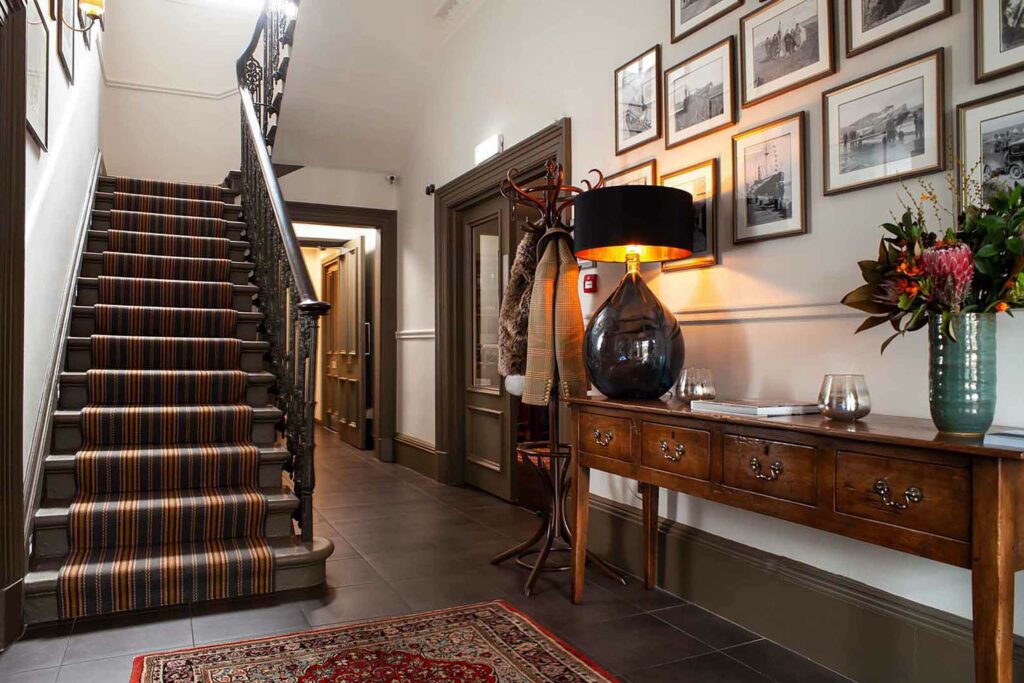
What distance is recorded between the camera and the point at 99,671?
2297 mm

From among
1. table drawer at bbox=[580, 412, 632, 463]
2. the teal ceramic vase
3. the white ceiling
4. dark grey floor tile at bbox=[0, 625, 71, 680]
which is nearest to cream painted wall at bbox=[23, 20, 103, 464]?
dark grey floor tile at bbox=[0, 625, 71, 680]

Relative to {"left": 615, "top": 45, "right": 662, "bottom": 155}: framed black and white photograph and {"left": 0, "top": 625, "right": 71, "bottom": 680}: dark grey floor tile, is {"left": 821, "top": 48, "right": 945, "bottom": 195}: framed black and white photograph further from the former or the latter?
{"left": 0, "top": 625, "right": 71, "bottom": 680}: dark grey floor tile

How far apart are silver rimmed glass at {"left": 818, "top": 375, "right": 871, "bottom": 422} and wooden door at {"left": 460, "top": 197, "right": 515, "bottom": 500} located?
3.00 meters

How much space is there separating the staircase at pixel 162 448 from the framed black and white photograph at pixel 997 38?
9.40 ft

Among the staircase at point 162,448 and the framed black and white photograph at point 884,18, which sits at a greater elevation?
the framed black and white photograph at point 884,18

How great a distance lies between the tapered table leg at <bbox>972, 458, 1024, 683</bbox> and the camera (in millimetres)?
1477

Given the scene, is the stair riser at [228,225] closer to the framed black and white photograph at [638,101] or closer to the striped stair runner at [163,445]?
the striped stair runner at [163,445]

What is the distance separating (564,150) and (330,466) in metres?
3.71

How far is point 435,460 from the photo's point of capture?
18.6 ft

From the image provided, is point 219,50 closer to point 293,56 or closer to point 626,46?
point 293,56

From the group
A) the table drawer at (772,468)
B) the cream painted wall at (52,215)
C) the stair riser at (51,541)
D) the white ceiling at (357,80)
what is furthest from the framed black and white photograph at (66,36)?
the table drawer at (772,468)

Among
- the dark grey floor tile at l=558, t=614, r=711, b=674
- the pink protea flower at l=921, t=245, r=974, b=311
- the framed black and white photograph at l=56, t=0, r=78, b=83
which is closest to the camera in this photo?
the pink protea flower at l=921, t=245, r=974, b=311

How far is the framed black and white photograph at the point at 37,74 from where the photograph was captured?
109 inches

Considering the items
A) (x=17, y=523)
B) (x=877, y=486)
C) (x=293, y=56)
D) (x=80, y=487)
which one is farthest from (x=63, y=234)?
(x=877, y=486)
